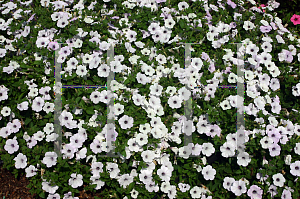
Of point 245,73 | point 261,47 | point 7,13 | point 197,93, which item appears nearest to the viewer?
point 197,93

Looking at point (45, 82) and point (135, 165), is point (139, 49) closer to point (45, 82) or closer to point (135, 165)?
point (45, 82)

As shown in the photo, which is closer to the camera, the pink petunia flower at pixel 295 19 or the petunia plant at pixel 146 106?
the petunia plant at pixel 146 106

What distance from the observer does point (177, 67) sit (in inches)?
153

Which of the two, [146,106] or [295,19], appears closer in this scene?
[146,106]

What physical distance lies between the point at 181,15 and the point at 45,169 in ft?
11.6

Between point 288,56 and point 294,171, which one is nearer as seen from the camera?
point 294,171

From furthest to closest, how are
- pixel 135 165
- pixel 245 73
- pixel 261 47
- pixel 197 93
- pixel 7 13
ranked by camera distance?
pixel 7 13 < pixel 261 47 < pixel 245 73 < pixel 197 93 < pixel 135 165

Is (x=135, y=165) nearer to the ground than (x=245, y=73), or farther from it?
nearer to the ground

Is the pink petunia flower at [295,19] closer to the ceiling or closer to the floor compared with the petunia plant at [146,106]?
closer to the ceiling

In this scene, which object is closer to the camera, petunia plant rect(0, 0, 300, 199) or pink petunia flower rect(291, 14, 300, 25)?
petunia plant rect(0, 0, 300, 199)

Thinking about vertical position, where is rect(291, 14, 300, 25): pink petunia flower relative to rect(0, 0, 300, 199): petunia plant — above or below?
above

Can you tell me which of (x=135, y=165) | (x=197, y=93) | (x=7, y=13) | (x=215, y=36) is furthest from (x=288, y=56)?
(x=7, y=13)

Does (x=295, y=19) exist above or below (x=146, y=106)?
above

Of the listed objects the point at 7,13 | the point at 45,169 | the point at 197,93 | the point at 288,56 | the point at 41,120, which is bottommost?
the point at 45,169
